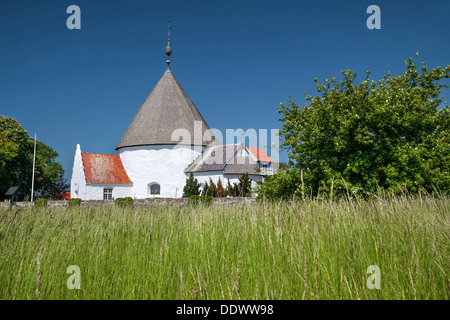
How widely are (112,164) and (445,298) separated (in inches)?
1385

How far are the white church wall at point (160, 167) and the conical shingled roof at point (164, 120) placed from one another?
840 mm

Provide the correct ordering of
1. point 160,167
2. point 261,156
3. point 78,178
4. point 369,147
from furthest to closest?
point 261,156, point 160,167, point 78,178, point 369,147

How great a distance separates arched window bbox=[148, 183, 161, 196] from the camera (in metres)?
34.7

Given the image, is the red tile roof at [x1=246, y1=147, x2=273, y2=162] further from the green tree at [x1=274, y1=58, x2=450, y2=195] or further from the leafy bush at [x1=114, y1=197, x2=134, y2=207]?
the green tree at [x1=274, y1=58, x2=450, y2=195]

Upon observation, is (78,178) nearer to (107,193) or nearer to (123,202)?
(107,193)

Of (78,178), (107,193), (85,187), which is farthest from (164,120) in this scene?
(85,187)

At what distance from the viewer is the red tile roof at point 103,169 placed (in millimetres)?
32500

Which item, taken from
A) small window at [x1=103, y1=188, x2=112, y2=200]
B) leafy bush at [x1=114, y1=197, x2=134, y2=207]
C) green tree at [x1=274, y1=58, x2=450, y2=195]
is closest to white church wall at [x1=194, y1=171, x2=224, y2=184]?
small window at [x1=103, y1=188, x2=112, y2=200]

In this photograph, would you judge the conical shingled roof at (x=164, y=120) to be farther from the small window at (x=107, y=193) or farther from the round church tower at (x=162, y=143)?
the small window at (x=107, y=193)

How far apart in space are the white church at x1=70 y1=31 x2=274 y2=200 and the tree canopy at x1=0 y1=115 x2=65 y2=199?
625 centimetres

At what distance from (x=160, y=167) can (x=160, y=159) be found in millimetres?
828

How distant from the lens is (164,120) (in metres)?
36.4

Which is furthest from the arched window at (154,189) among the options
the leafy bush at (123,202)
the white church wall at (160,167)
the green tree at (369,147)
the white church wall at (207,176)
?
the green tree at (369,147)

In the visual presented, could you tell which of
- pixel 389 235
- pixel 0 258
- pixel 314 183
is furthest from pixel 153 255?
pixel 314 183
